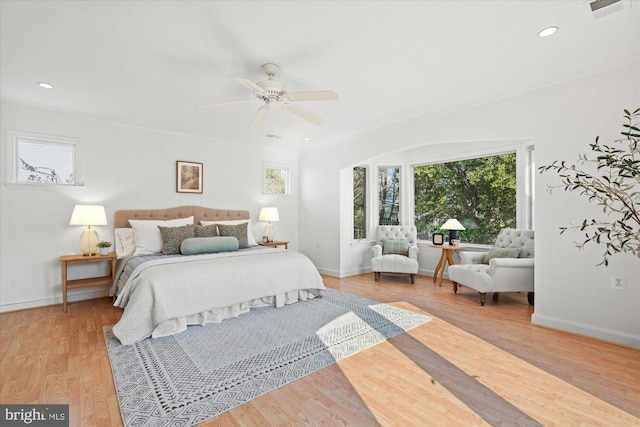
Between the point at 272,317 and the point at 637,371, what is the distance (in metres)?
3.15

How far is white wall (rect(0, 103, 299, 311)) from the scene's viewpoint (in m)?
3.87

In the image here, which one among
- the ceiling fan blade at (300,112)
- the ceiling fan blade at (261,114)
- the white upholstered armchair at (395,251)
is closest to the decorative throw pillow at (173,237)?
the ceiling fan blade at (261,114)

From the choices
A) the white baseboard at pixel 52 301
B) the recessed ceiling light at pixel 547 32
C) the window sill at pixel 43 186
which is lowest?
the white baseboard at pixel 52 301

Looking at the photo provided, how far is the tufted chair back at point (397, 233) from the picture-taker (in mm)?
5797

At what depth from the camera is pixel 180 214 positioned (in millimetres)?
5141

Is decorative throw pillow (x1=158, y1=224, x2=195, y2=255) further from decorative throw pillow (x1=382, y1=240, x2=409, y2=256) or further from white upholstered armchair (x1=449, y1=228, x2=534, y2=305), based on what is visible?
white upholstered armchair (x1=449, y1=228, x2=534, y2=305)

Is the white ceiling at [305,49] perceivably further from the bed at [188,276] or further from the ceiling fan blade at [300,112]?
the bed at [188,276]

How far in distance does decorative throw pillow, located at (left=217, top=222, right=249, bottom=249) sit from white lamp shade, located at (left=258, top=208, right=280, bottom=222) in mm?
983

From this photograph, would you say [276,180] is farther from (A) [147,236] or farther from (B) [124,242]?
(B) [124,242]

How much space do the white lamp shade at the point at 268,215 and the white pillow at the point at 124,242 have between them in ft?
7.06

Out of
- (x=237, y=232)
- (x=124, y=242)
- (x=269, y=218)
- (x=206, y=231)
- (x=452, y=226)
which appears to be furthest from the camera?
(x=269, y=218)

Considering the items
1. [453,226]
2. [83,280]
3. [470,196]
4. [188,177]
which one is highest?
[188,177]

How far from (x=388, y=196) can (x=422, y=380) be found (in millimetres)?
4469

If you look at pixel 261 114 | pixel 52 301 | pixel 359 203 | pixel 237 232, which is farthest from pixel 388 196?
pixel 52 301
